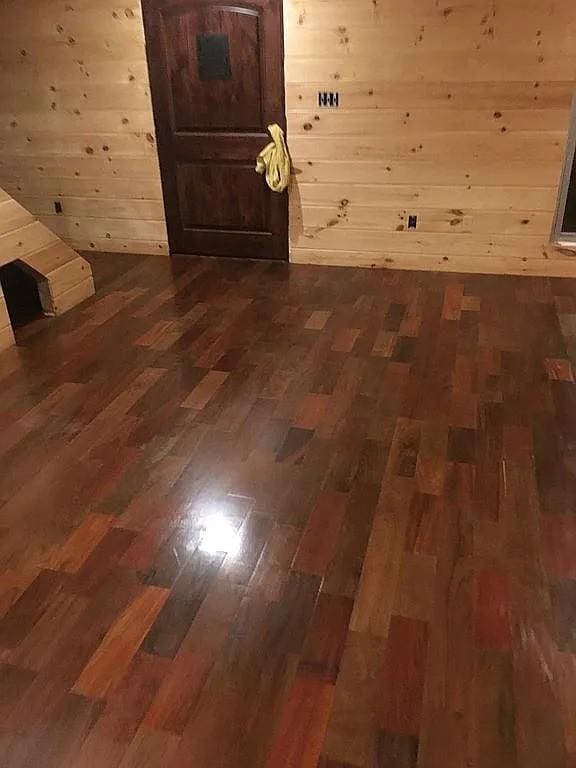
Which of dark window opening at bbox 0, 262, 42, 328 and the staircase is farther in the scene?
dark window opening at bbox 0, 262, 42, 328

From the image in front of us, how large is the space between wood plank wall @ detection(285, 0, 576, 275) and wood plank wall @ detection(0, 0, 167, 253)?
46.0 inches

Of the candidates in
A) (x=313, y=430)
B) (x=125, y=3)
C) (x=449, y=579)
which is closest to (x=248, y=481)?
(x=313, y=430)

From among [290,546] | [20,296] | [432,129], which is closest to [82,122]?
[20,296]

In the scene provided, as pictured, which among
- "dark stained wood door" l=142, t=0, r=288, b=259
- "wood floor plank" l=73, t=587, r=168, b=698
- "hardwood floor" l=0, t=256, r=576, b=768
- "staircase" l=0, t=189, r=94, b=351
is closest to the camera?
"hardwood floor" l=0, t=256, r=576, b=768

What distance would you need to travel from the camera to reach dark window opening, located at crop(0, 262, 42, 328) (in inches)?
155


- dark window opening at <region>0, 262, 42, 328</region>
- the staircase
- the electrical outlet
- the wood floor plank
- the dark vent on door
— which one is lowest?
the wood floor plank

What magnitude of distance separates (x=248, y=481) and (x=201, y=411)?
593 millimetres

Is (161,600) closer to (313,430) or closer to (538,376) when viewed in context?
(313,430)

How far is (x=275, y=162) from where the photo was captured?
4453 millimetres

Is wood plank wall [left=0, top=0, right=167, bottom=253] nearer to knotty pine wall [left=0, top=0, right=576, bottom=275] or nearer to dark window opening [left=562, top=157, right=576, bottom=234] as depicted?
knotty pine wall [left=0, top=0, right=576, bottom=275]

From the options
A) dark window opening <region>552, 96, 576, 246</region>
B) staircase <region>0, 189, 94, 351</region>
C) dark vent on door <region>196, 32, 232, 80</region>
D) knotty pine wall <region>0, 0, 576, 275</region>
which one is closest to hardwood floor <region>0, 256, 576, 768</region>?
staircase <region>0, 189, 94, 351</region>

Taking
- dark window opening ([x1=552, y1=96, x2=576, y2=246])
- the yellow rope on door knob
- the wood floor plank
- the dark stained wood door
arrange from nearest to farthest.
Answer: the wood floor plank < dark window opening ([x1=552, y1=96, x2=576, y2=246]) < the dark stained wood door < the yellow rope on door knob

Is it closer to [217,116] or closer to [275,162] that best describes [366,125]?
[275,162]

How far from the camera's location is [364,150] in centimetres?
438
